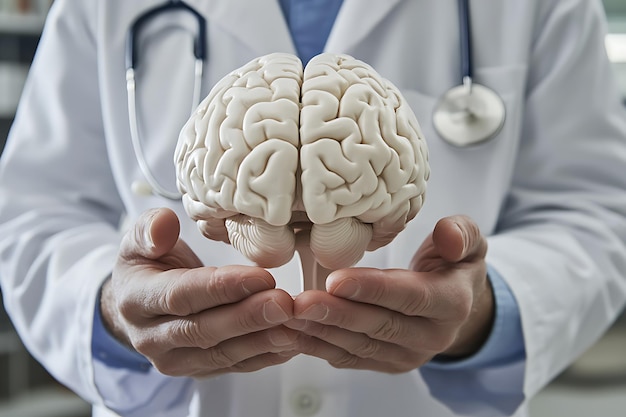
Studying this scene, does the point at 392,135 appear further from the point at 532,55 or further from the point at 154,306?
the point at 532,55

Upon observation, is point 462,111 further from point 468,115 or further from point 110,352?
point 110,352

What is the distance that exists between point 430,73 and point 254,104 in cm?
33

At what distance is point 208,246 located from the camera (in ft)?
2.48

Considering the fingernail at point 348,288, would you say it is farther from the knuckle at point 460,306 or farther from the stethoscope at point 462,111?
the stethoscope at point 462,111

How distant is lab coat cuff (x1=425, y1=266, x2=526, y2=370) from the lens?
2.22 feet

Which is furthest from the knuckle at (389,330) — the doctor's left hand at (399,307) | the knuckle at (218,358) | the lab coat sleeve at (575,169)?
the lab coat sleeve at (575,169)

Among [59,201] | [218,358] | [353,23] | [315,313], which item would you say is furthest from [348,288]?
[59,201]

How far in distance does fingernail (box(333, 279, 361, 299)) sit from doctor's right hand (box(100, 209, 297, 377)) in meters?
0.04

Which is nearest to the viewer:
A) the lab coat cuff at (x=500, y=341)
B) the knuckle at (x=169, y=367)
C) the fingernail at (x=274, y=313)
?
the fingernail at (x=274, y=313)

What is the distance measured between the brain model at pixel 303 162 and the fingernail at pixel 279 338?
0.18ft

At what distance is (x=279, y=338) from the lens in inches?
20.1

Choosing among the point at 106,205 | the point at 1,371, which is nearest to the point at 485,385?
the point at 106,205

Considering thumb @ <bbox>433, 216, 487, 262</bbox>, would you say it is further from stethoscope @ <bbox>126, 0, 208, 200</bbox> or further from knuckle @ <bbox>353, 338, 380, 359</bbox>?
stethoscope @ <bbox>126, 0, 208, 200</bbox>

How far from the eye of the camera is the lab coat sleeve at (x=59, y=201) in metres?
0.78
